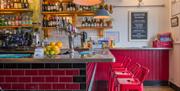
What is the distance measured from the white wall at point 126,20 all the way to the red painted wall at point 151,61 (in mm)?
861

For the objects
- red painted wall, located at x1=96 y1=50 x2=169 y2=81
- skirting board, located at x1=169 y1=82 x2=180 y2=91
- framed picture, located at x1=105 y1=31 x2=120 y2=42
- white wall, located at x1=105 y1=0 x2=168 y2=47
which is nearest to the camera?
skirting board, located at x1=169 y1=82 x2=180 y2=91

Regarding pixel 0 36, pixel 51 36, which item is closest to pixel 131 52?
pixel 51 36

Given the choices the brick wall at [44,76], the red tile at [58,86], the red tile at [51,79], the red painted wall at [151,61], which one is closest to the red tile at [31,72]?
the brick wall at [44,76]

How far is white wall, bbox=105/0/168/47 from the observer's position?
8383 mm

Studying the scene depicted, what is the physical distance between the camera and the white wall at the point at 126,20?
27.5 feet

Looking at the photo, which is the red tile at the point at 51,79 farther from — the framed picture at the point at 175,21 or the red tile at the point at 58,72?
the framed picture at the point at 175,21

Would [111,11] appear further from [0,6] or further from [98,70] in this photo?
[0,6]

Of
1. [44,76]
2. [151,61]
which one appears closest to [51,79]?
[44,76]

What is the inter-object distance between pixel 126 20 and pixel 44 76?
17.9 feet

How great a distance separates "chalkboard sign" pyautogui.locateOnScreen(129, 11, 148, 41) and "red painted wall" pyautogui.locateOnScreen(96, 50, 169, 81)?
0.91m

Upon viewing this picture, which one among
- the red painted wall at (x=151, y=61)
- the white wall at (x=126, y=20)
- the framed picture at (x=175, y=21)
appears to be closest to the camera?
the framed picture at (x=175, y=21)

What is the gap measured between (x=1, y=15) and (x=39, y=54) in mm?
5604

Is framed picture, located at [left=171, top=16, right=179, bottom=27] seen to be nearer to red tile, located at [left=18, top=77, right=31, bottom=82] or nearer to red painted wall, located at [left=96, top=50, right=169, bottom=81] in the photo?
red painted wall, located at [left=96, top=50, right=169, bottom=81]

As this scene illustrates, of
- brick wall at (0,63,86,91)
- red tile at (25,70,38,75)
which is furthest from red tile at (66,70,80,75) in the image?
red tile at (25,70,38,75)
